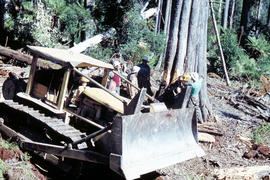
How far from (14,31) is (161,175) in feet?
35.7

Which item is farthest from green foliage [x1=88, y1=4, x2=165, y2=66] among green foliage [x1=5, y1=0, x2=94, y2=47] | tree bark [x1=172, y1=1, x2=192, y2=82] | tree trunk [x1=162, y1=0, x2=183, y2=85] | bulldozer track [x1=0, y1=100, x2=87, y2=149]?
bulldozer track [x1=0, y1=100, x2=87, y2=149]

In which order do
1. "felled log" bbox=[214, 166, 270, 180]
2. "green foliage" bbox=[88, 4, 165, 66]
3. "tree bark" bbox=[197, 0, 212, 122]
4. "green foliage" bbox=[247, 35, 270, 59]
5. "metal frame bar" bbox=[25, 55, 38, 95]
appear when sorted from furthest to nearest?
"green foliage" bbox=[247, 35, 270, 59], "green foliage" bbox=[88, 4, 165, 66], "tree bark" bbox=[197, 0, 212, 122], "metal frame bar" bbox=[25, 55, 38, 95], "felled log" bbox=[214, 166, 270, 180]

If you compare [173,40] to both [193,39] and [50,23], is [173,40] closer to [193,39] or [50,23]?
[193,39]

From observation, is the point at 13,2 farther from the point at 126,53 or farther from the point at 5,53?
the point at 126,53

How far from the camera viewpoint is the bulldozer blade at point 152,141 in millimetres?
5156

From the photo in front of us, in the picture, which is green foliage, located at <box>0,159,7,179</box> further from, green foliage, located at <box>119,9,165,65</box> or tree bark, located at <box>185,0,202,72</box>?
green foliage, located at <box>119,9,165,65</box>

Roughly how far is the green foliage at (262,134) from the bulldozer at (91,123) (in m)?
3.48

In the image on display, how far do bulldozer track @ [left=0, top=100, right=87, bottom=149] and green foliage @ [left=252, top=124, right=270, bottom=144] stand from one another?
206 inches

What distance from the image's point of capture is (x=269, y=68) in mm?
19250

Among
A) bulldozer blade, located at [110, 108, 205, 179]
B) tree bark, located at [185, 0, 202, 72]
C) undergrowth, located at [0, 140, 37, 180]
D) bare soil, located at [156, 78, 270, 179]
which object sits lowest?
bare soil, located at [156, 78, 270, 179]

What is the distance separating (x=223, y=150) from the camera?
827 cm

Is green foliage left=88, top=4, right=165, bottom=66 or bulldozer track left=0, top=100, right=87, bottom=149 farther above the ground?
green foliage left=88, top=4, right=165, bottom=66

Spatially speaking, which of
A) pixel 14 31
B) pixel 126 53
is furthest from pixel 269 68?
pixel 14 31

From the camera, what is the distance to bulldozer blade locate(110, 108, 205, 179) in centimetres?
516
